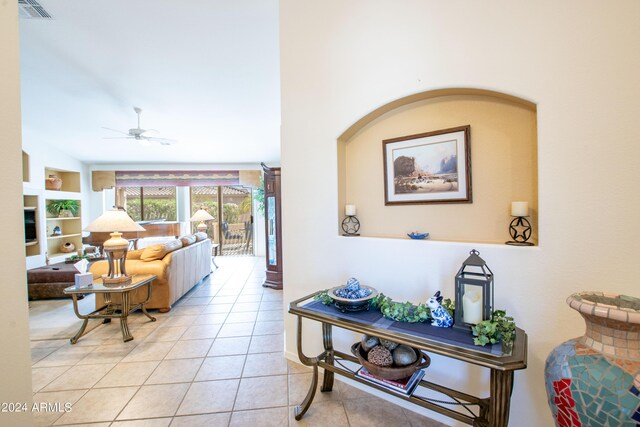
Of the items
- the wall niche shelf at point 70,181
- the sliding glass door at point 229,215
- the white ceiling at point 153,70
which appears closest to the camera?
the white ceiling at point 153,70

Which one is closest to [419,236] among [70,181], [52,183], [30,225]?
[30,225]

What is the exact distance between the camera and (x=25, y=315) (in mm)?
955

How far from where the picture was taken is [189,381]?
2.11m

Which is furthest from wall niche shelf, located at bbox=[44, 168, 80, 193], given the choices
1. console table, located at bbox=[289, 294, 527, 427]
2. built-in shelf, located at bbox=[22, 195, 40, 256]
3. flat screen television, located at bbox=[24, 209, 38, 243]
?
console table, located at bbox=[289, 294, 527, 427]

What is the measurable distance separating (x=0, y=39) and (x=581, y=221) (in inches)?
96.9

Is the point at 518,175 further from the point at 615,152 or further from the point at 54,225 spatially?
the point at 54,225

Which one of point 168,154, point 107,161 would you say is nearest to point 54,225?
point 107,161

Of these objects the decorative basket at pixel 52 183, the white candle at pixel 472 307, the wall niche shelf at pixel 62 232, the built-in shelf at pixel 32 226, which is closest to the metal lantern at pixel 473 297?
the white candle at pixel 472 307

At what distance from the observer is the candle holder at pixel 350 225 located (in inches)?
86.7

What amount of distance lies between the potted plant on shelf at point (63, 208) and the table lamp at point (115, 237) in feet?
15.1

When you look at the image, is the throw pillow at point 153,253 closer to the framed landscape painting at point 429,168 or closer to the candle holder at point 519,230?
the framed landscape painting at point 429,168

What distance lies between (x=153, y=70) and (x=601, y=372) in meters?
4.25

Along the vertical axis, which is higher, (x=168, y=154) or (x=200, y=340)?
(x=168, y=154)

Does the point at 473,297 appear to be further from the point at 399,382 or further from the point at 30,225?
the point at 30,225
